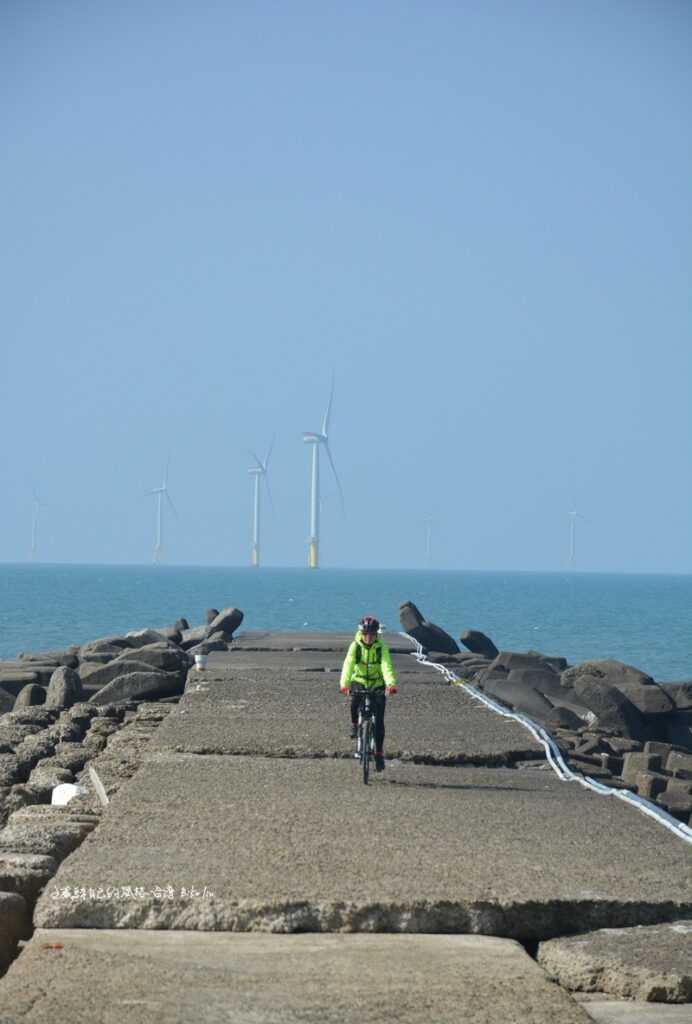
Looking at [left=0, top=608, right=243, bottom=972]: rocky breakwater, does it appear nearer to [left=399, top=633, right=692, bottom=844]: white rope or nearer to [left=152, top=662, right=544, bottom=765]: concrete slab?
[left=152, top=662, right=544, bottom=765]: concrete slab

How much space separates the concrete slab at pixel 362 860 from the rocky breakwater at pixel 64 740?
5.9 inches

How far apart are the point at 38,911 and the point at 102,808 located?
2.88 m

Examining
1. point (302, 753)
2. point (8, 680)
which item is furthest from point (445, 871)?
point (8, 680)

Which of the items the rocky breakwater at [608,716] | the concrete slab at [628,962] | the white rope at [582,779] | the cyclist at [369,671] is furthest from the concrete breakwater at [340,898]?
the rocky breakwater at [608,716]

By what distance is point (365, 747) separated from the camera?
10695 millimetres

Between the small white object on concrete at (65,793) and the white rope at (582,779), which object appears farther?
the small white object on concrete at (65,793)

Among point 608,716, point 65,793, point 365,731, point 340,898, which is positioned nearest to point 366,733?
point 365,731

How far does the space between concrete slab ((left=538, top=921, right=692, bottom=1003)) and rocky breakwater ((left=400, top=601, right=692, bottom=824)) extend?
6206 mm

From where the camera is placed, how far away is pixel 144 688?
61.9 ft

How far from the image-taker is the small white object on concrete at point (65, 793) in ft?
34.0

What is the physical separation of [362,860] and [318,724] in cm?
646

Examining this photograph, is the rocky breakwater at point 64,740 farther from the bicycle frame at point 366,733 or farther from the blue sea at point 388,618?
the blue sea at point 388,618

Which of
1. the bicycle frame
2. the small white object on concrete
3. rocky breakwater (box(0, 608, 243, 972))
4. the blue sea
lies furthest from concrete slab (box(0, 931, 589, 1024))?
the blue sea

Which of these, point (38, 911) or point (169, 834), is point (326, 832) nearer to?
point (169, 834)
